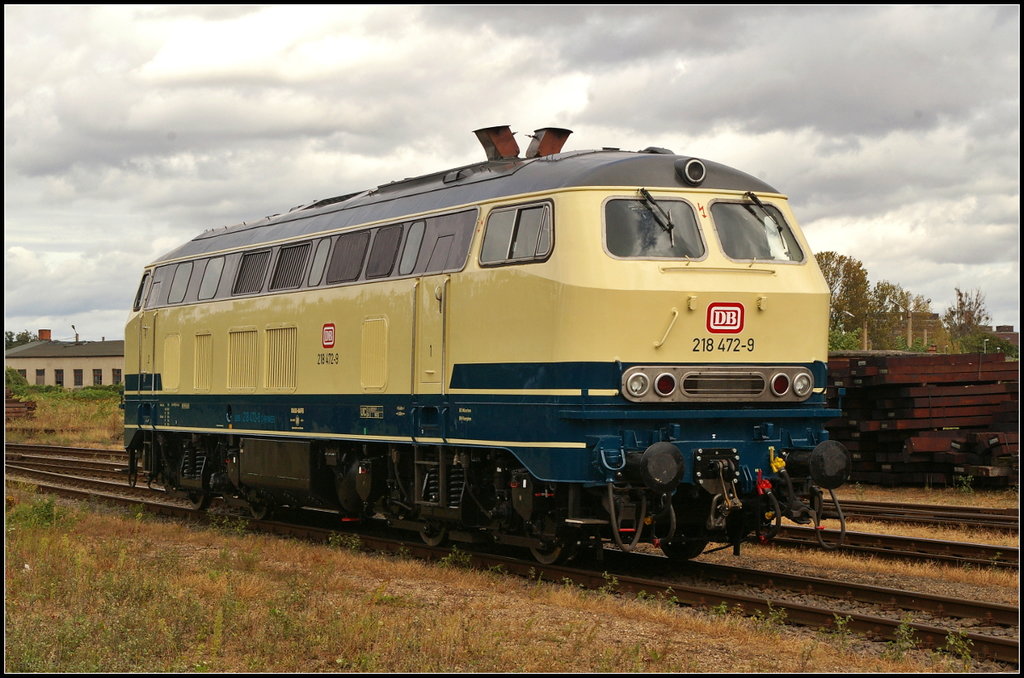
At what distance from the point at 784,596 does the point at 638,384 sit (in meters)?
2.43

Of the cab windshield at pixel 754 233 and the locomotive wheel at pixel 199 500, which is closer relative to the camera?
the cab windshield at pixel 754 233

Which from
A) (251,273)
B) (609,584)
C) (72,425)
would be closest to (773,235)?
(609,584)

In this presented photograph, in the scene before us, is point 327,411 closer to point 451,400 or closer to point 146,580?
point 451,400

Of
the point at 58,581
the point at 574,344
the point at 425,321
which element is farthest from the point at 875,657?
the point at 58,581

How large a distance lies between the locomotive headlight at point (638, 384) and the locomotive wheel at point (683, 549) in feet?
8.72

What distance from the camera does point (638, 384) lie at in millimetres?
11188

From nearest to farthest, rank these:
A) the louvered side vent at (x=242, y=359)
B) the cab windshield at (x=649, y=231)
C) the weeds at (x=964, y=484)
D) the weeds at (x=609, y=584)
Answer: the weeds at (x=609, y=584) → the cab windshield at (x=649, y=231) → the louvered side vent at (x=242, y=359) → the weeds at (x=964, y=484)

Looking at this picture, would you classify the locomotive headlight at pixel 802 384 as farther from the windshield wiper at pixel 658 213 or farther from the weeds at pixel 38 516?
the weeds at pixel 38 516

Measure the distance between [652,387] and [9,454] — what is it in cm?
2798

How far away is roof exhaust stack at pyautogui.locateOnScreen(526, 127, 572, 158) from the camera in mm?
14008

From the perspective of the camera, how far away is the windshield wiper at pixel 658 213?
11719 millimetres

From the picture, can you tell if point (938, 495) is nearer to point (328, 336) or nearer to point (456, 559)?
point (456, 559)

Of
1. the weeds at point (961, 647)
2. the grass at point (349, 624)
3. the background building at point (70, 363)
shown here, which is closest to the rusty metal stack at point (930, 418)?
the grass at point (349, 624)

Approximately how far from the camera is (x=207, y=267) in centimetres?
1819
